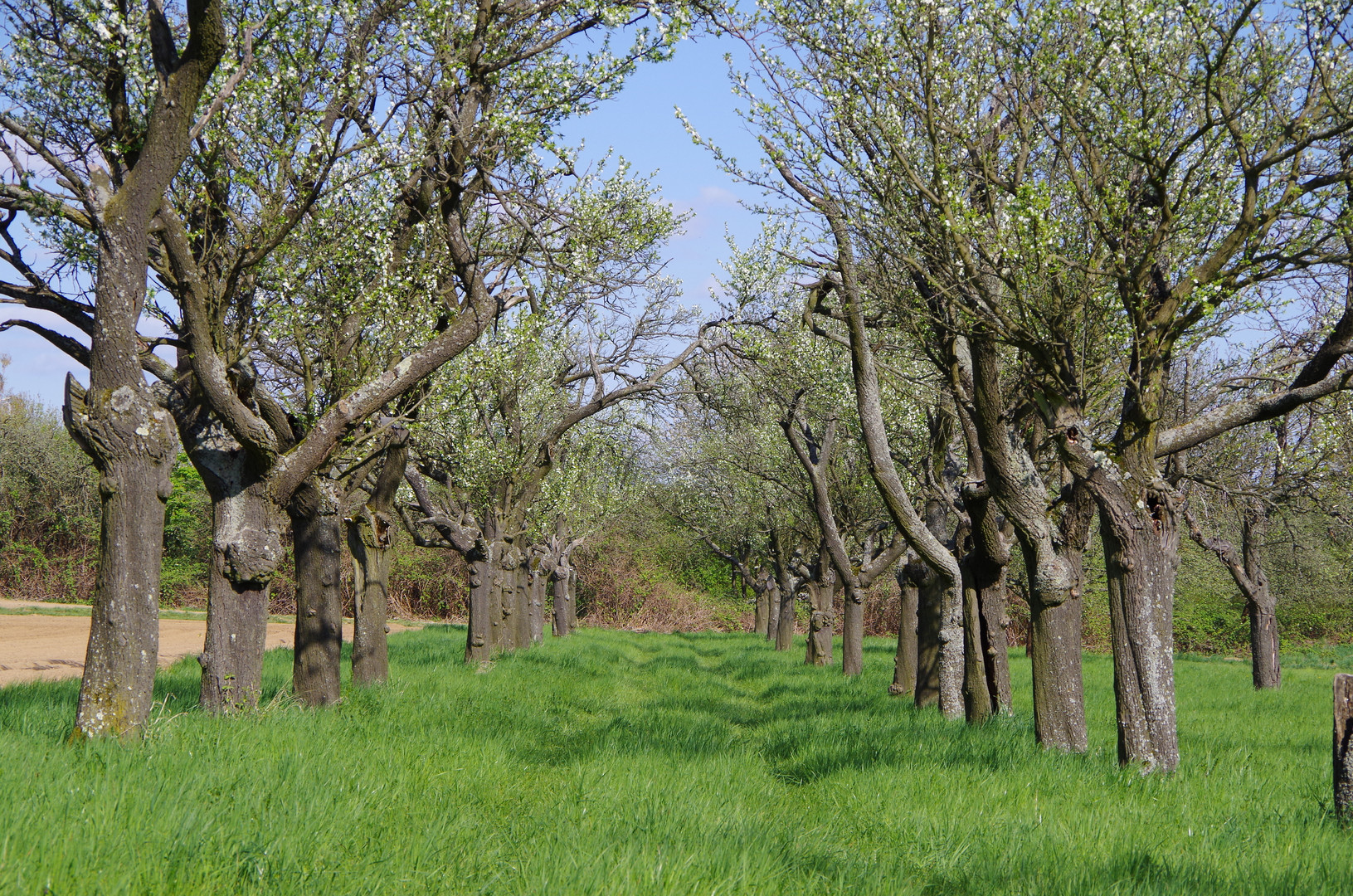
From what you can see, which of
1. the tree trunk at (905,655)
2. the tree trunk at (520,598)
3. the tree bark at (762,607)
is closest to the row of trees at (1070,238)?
the tree trunk at (905,655)

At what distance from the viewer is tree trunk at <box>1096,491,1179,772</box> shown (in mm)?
7730

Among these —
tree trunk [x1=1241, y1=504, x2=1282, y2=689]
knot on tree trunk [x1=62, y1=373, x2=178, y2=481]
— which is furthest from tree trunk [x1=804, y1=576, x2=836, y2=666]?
knot on tree trunk [x1=62, y1=373, x2=178, y2=481]

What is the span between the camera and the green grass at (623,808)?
170 inches

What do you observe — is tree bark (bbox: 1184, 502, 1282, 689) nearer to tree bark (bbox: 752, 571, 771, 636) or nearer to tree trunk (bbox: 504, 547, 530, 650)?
tree trunk (bbox: 504, 547, 530, 650)

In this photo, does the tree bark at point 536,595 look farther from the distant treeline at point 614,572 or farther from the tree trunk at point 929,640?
the tree trunk at point 929,640

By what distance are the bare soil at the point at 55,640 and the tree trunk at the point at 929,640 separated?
1219 cm

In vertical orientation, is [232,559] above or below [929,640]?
above

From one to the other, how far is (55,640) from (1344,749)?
29405mm

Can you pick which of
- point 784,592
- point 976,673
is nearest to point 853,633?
point 976,673

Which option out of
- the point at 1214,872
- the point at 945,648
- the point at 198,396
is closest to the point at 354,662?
the point at 198,396

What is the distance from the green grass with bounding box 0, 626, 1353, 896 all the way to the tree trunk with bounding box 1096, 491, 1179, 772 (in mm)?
357

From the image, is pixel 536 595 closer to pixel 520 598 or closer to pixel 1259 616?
pixel 520 598

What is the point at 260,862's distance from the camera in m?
4.09

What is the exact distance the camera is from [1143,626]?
780 cm
